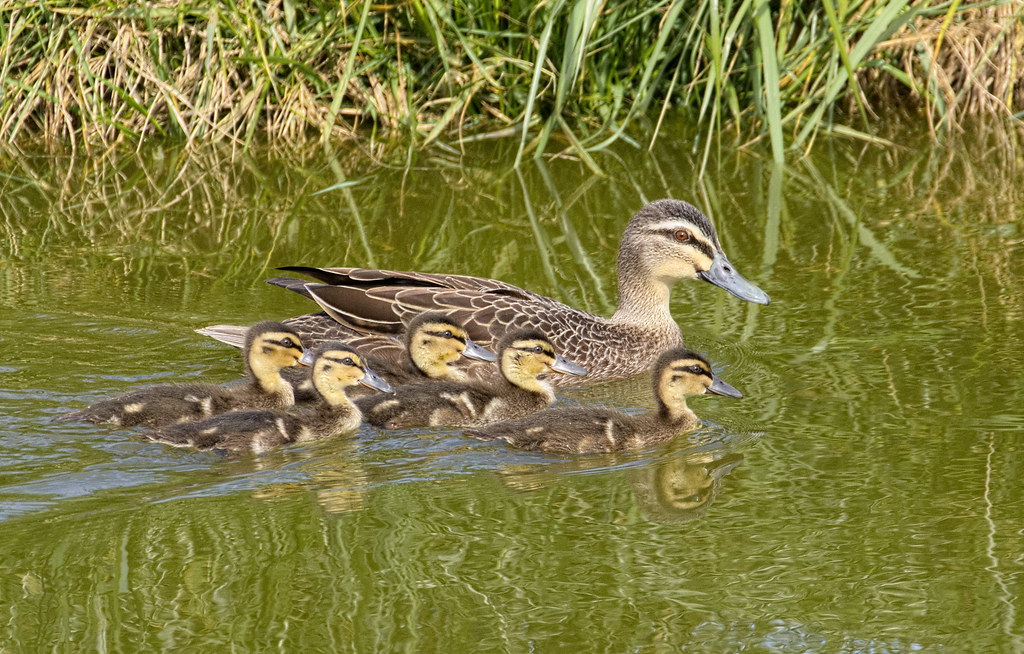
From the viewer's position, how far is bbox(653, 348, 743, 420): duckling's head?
555cm

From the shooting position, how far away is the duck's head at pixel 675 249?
673cm

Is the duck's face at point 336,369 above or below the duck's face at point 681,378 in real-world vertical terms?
below

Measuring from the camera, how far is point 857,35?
9.83 meters

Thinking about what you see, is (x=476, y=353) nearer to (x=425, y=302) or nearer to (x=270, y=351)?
(x=425, y=302)

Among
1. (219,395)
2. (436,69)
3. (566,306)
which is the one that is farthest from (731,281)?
(436,69)

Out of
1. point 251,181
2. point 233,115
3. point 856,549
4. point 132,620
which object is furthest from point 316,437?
point 233,115

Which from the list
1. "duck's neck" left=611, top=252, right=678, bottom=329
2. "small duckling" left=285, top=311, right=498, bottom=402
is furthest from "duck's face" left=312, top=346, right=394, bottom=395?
"duck's neck" left=611, top=252, right=678, bottom=329

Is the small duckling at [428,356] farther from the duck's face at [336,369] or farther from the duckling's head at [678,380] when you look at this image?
the duckling's head at [678,380]

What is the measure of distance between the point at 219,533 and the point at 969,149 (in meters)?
6.57

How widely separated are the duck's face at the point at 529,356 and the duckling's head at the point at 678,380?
0.54 metres

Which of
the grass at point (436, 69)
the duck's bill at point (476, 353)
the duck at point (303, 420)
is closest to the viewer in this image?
the duck at point (303, 420)

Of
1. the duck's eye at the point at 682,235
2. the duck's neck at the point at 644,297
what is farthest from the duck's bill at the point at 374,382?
the duck's eye at the point at 682,235

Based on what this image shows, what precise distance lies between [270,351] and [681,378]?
5.20ft

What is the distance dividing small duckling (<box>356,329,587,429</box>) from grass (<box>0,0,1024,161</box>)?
3506 millimetres
